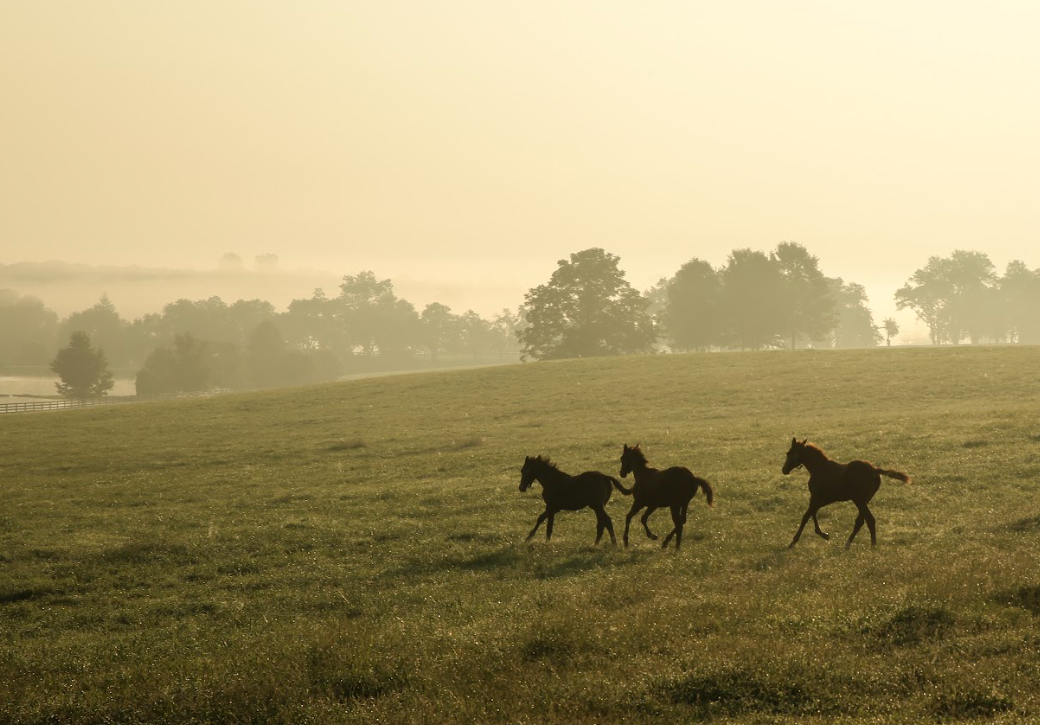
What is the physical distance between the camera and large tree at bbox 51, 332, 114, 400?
5330 inches

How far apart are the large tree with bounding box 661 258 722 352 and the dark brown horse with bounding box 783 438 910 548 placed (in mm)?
110260

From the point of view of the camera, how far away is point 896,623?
11.8 m

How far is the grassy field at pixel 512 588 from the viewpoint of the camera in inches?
408

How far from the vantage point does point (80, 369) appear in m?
136

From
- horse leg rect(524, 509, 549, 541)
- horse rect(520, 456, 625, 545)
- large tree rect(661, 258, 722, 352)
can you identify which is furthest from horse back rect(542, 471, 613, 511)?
large tree rect(661, 258, 722, 352)

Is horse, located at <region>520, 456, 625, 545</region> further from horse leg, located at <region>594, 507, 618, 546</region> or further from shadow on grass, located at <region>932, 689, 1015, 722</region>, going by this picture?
shadow on grass, located at <region>932, 689, 1015, 722</region>

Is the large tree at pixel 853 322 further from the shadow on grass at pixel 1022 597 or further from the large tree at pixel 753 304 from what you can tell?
the shadow on grass at pixel 1022 597

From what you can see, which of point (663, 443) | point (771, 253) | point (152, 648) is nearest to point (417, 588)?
point (152, 648)

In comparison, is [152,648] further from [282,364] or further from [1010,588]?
[282,364]

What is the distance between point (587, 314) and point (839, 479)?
305 ft

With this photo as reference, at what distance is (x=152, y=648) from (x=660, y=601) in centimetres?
823

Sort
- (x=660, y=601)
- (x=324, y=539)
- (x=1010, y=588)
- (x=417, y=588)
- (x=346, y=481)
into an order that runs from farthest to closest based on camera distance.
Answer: (x=346, y=481), (x=324, y=539), (x=417, y=588), (x=660, y=601), (x=1010, y=588)

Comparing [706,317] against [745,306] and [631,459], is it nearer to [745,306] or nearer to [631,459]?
[745,306]

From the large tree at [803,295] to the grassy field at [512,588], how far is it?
296 feet
